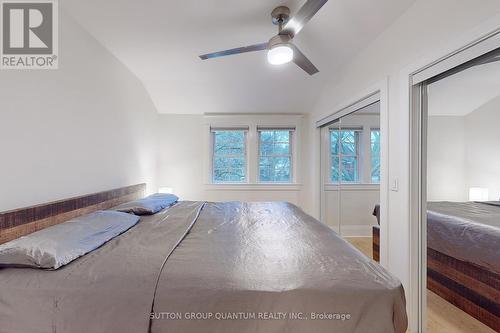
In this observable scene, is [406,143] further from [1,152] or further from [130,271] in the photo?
[1,152]

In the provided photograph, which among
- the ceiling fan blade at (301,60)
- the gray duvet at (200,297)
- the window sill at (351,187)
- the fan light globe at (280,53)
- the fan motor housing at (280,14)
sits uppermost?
the fan motor housing at (280,14)

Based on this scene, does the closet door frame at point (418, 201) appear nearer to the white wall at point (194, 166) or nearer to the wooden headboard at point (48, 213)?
the white wall at point (194, 166)

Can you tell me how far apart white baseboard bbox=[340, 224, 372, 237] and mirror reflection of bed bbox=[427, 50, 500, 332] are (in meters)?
1.18

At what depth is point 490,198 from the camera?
4.58 feet

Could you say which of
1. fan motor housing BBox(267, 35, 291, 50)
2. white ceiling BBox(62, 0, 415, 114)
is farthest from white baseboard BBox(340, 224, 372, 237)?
fan motor housing BBox(267, 35, 291, 50)

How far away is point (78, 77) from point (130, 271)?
1775 mm

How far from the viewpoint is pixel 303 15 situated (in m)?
1.44

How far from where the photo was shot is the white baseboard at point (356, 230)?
3064 mm

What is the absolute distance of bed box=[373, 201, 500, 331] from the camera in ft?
4.89

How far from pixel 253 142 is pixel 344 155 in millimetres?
1583

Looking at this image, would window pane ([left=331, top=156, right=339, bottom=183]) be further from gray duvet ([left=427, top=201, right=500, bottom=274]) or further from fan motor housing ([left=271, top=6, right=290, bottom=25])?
fan motor housing ([left=271, top=6, right=290, bottom=25])

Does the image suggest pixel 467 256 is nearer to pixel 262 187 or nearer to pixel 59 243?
pixel 59 243

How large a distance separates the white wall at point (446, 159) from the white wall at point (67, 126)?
280 centimetres

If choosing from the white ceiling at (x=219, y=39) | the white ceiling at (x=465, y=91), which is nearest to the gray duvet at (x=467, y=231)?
the white ceiling at (x=465, y=91)
